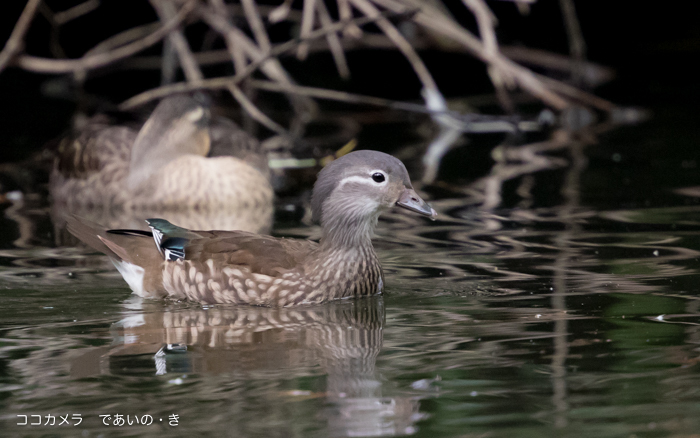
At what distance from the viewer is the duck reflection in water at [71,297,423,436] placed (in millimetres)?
4574

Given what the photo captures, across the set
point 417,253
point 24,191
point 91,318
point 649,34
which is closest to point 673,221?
point 417,253

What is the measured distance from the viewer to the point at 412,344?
18.2ft

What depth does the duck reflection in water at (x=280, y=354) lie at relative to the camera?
4574 millimetres

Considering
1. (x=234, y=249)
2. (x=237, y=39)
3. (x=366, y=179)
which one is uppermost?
(x=237, y=39)

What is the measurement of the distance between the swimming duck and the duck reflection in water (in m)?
3.43

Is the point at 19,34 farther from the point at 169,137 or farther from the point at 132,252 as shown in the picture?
the point at 132,252

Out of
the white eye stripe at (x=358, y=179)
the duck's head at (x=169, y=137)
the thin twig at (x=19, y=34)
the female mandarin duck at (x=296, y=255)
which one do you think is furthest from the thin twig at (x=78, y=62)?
the white eye stripe at (x=358, y=179)

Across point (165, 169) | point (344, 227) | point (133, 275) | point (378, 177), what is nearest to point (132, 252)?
point (133, 275)

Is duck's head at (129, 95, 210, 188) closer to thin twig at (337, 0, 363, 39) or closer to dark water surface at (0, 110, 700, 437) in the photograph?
dark water surface at (0, 110, 700, 437)

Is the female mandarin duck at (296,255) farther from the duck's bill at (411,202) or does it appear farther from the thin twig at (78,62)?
the thin twig at (78,62)

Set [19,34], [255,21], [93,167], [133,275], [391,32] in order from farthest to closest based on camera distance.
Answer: [391,32], [255,21], [19,34], [93,167], [133,275]

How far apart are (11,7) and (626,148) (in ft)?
38.4

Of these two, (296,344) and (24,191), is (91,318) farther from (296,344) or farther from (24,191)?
(24,191)

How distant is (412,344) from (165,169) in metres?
5.09
